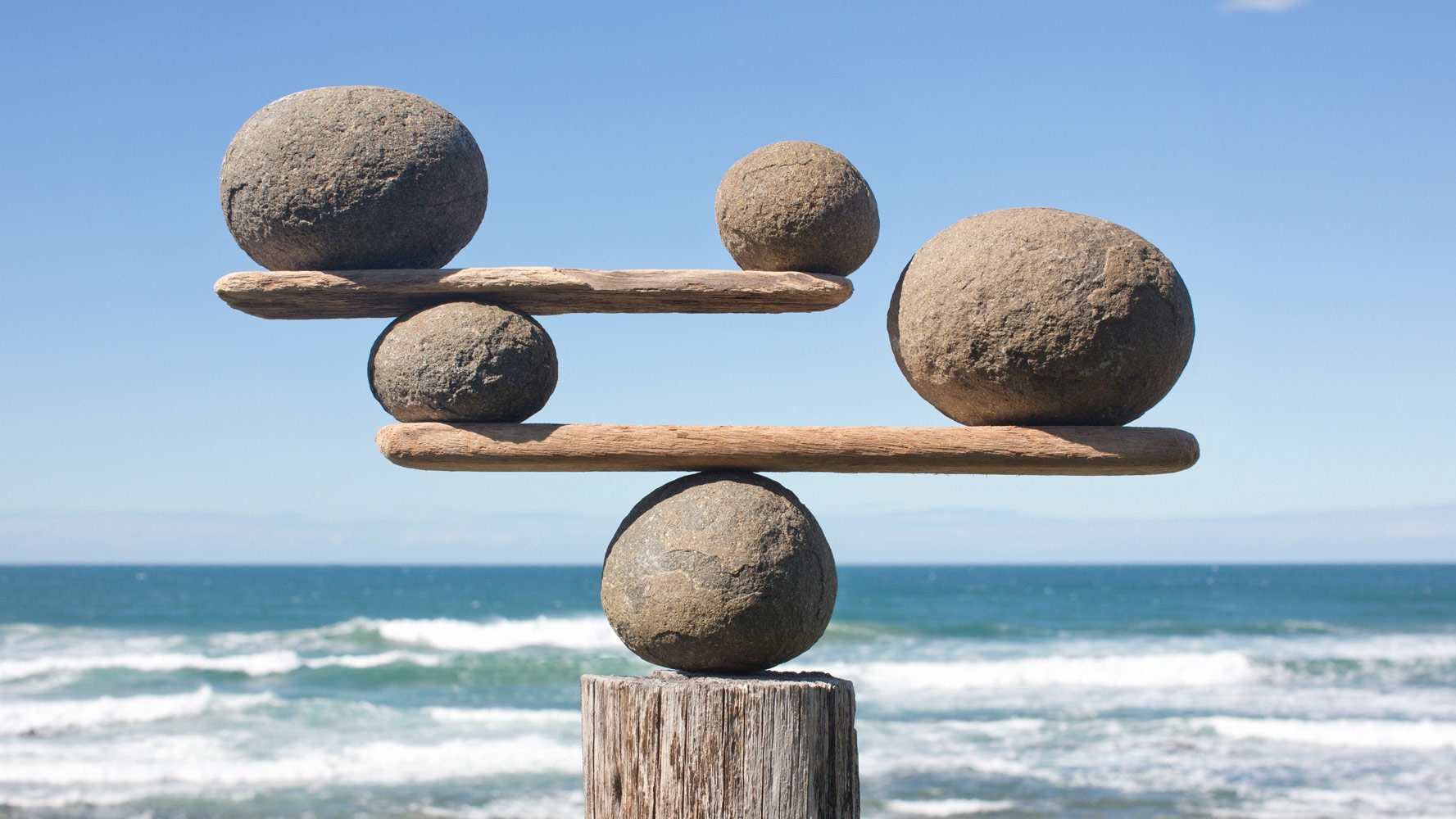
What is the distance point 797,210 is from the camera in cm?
392

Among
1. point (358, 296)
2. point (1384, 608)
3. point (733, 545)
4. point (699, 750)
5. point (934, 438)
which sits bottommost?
point (1384, 608)

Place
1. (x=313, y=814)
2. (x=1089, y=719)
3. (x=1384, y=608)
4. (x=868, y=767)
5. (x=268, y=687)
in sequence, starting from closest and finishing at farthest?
(x=313, y=814) < (x=868, y=767) < (x=1089, y=719) < (x=268, y=687) < (x=1384, y=608)

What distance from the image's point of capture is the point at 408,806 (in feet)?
35.9

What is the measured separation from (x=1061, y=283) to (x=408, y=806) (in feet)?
31.5

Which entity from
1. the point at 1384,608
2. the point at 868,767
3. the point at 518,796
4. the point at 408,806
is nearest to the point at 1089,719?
the point at 868,767

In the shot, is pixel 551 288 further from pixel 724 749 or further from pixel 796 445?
pixel 724 749

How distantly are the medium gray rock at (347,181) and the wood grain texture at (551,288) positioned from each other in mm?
159

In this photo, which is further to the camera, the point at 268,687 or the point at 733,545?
the point at 268,687

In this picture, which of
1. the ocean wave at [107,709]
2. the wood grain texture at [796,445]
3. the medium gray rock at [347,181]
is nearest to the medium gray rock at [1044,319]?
the wood grain texture at [796,445]

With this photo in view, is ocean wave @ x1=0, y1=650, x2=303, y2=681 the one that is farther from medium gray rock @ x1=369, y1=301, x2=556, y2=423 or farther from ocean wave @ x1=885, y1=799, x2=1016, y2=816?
medium gray rock @ x1=369, y1=301, x2=556, y2=423

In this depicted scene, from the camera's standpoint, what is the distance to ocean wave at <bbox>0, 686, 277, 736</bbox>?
1474 centimetres

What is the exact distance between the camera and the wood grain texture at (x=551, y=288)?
3930 mm

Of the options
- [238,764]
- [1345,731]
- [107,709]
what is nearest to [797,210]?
[238,764]

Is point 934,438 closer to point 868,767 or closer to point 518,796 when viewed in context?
point 518,796
